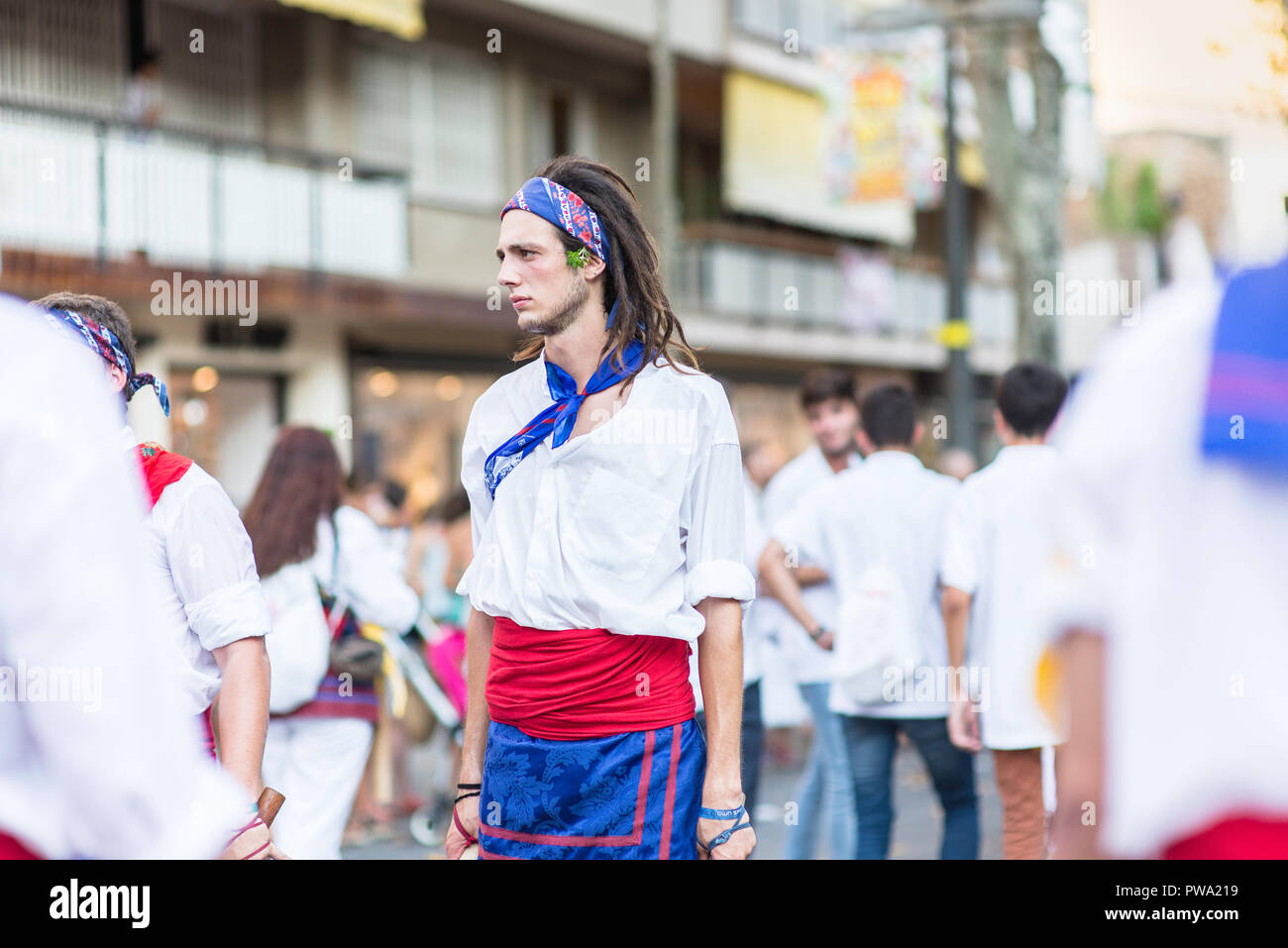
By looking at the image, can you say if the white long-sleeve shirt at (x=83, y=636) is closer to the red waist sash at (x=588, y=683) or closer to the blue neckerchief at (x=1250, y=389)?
the blue neckerchief at (x=1250, y=389)

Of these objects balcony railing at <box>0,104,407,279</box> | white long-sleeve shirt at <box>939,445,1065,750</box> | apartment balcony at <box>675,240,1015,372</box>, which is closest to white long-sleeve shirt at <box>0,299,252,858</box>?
white long-sleeve shirt at <box>939,445,1065,750</box>

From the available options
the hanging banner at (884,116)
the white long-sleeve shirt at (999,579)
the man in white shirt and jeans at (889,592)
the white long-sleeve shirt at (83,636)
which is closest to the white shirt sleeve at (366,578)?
the man in white shirt and jeans at (889,592)

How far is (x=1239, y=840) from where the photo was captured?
1.48 meters

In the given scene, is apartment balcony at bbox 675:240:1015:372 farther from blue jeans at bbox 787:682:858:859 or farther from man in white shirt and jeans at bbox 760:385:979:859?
man in white shirt and jeans at bbox 760:385:979:859

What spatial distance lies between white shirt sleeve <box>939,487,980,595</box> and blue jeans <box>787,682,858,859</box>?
0.93 metres

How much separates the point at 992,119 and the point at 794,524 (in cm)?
999

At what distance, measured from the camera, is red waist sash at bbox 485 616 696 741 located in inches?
122

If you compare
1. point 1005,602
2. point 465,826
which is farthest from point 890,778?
point 465,826

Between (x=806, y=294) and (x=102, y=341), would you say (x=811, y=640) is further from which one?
(x=806, y=294)

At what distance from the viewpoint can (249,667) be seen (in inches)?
123

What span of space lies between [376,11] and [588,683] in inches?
519

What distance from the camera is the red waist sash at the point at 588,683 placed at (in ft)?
10.1
